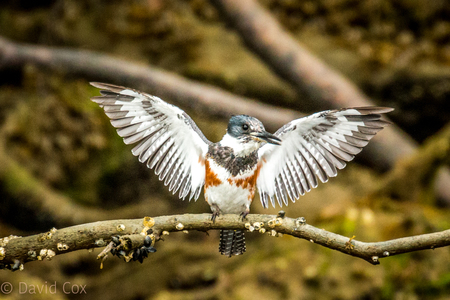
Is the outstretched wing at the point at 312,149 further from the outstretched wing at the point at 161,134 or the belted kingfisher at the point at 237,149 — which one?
the outstretched wing at the point at 161,134

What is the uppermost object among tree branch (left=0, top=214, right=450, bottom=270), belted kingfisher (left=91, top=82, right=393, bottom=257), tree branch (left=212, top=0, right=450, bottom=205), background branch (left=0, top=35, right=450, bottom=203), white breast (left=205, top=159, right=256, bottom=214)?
tree branch (left=212, top=0, right=450, bottom=205)

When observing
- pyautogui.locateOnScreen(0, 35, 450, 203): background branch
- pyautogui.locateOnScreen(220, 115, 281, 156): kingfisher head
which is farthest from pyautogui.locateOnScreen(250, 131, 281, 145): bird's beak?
pyautogui.locateOnScreen(0, 35, 450, 203): background branch

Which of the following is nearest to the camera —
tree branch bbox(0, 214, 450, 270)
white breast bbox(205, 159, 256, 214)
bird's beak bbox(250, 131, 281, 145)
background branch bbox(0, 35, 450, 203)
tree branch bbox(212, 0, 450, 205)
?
tree branch bbox(0, 214, 450, 270)

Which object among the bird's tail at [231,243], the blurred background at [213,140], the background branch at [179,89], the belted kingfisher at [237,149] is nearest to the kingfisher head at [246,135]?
the belted kingfisher at [237,149]

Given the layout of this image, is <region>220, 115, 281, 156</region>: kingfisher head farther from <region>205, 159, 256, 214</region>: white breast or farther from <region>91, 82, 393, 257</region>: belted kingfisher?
<region>205, 159, 256, 214</region>: white breast

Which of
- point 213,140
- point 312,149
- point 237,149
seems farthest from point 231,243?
point 213,140

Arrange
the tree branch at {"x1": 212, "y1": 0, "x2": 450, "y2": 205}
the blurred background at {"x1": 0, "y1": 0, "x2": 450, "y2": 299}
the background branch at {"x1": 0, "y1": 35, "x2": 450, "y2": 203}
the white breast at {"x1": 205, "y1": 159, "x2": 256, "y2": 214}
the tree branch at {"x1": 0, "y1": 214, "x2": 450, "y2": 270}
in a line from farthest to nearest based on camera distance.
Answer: the tree branch at {"x1": 212, "y1": 0, "x2": 450, "y2": 205} → the background branch at {"x1": 0, "y1": 35, "x2": 450, "y2": 203} → the blurred background at {"x1": 0, "y1": 0, "x2": 450, "y2": 299} → the white breast at {"x1": 205, "y1": 159, "x2": 256, "y2": 214} → the tree branch at {"x1": 0, "y1": 214, "x2": 450, "y2": 270}

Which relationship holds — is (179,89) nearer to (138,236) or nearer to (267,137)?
(267,137)

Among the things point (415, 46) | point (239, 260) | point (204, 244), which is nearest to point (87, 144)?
point (204, 244)
